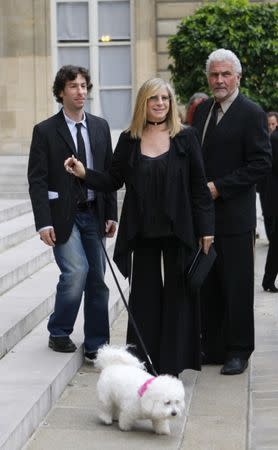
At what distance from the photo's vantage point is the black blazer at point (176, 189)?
6.79 m

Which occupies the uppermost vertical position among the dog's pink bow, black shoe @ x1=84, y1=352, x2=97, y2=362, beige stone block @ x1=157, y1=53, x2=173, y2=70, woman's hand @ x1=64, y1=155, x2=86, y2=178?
beige stone block @ x1=157, y1=53, x2=173, y2=70

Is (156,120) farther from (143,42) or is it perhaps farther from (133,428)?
(143,42)

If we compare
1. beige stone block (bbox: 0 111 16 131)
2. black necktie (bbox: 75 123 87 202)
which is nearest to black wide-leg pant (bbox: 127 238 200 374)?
black necktie (bbox: 75 123 87 202)

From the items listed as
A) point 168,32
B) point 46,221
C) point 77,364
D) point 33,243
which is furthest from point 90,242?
point 168,32

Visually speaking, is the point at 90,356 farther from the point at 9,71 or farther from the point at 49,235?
the point at 9,71

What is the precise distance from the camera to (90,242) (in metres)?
7.32

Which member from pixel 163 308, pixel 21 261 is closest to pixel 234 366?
pixel 163 308

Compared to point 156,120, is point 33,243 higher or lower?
lower

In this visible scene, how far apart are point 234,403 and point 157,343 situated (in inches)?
23.3

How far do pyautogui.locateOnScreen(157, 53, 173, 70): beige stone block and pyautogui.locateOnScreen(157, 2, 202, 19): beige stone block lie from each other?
754 millimetres

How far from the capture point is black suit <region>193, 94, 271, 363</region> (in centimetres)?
743

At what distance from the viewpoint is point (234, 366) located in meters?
7.57

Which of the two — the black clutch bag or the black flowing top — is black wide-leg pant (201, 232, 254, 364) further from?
the black flowing top

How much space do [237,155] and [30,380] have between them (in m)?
2.03
